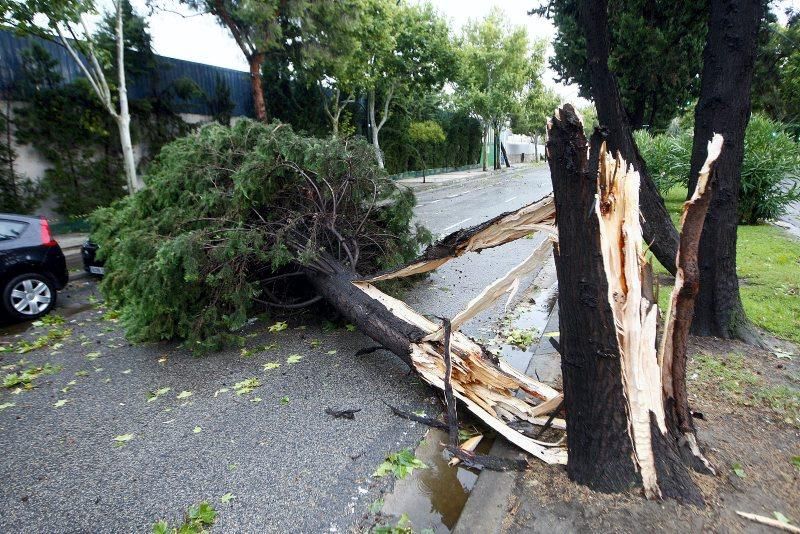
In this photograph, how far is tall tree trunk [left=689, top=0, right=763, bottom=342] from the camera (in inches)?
161

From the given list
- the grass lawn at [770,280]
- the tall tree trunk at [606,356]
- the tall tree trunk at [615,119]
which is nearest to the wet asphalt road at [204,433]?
the tall tree trunk at [606,356]

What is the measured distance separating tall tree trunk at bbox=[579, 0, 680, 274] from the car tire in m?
7.08

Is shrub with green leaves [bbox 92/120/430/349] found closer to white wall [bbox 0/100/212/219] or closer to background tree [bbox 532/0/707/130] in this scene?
background tree [bbox 532/0/707/130]

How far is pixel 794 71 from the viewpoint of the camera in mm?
25969

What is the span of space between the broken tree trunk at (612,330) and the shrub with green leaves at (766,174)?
428 inches

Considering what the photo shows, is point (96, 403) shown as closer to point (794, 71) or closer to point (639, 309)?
point (639, 309)

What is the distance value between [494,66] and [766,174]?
24.3 metres

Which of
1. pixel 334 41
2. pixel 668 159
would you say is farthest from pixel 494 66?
pixel 668 159

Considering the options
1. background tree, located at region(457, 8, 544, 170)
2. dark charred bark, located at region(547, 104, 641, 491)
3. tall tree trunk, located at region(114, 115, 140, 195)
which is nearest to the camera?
dark charred bark, located at region(547, 104, 641, 491)

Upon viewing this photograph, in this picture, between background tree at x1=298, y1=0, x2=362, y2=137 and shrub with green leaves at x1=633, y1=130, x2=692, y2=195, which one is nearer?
shrub with green leaves at x1=633, y1=130, x2=692, y2=195

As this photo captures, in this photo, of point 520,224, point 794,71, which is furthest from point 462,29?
point 520,224

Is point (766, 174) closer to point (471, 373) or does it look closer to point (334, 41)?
point (471, 373)

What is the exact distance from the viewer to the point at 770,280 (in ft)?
21.9

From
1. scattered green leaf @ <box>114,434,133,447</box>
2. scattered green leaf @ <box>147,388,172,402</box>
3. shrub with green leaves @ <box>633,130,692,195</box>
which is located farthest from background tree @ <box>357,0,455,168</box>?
scattered green leaf @ <box>114,434,133,447</box>
